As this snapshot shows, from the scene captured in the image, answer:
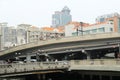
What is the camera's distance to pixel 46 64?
155 feet

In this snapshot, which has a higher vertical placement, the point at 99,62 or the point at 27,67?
the point at 99,62

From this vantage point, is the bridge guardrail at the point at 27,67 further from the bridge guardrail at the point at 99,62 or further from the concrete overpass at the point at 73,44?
the concrete overpass at the point at 73,44

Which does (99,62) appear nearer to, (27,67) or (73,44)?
(27,67)

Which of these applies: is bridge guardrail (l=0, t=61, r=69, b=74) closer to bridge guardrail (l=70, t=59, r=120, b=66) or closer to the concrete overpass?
bridge guardrail (l=70, t=59, r=120, b=66)

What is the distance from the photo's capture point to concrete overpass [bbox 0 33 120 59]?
63562 millimetres

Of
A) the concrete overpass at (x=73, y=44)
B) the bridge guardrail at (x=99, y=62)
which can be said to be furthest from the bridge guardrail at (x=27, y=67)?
the concrete overpass at (x=73, y=44)

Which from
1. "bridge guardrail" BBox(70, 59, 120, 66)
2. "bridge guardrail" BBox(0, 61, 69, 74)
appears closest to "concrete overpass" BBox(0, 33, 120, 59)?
"bridge guardrail" BBox(70, 59, 120, 66)

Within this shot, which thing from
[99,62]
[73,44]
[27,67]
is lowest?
[27,67]

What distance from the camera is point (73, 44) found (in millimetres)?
69688

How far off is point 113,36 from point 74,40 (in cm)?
976

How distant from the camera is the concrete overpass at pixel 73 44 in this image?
Answer: 63.6m

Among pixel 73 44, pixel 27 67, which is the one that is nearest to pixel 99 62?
pixel 27 67

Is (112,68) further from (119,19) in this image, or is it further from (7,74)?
(119,19)

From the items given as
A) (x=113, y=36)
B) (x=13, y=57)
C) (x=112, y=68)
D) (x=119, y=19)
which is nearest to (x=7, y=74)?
(x=112, y=68)
